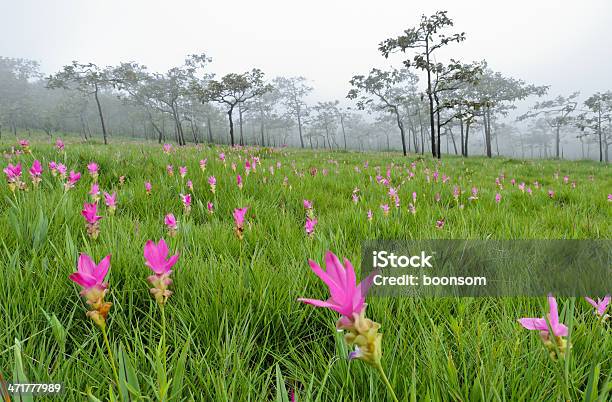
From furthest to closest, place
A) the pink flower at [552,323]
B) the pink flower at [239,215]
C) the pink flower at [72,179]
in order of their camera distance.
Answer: the pink flower at [72,179]
the pink flower at [239,215]
the pink flower at [552,323]

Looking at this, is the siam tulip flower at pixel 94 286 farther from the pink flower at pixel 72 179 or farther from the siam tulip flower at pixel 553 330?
the pink flower at pixel 72 179

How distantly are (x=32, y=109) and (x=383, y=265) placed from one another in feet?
304

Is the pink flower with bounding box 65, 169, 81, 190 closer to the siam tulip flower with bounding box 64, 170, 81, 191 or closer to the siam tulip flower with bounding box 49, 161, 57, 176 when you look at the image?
the siam tulip flower with bounding box 64, 170, 81, 191

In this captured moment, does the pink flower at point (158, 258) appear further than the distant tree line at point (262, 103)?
No

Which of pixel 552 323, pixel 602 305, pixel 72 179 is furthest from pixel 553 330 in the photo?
pixel 72 179

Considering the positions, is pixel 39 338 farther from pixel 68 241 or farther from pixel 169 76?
pixel 169 76

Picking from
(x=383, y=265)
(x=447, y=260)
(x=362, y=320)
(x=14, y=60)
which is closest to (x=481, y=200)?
(x=447, y=260)

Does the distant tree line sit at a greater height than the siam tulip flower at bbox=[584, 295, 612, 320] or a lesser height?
greater

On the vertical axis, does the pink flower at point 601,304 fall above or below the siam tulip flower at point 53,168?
below

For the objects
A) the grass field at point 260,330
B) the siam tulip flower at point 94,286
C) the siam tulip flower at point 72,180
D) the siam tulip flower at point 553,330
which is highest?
the siam tulip flower at point 72,180

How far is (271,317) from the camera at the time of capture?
128cm

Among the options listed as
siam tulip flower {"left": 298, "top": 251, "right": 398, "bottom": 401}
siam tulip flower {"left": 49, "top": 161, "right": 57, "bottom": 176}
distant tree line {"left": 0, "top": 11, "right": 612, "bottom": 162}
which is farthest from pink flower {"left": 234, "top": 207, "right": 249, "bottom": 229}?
distant tree line {"left": 0, "top": 11, "right": 612, "bottom": 162}

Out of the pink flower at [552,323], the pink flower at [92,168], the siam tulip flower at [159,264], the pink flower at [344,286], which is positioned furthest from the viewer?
the pink flower at [92,168]

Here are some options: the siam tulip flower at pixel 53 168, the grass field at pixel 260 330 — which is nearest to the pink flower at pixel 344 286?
the grass field at pixel 260 330
